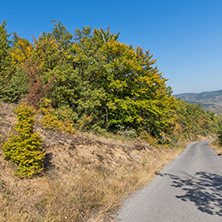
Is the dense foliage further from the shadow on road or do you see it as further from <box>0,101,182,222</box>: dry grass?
the shadow on road

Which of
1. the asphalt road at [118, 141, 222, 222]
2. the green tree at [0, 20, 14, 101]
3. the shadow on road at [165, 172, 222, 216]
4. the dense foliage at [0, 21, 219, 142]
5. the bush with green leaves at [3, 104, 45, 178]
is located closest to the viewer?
the asphalt road at [118, 141, 222, 222]

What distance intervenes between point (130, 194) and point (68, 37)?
16912 mm

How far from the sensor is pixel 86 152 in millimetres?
8617

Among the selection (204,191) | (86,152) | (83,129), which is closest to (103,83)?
(83,129)

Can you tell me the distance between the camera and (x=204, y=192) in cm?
654

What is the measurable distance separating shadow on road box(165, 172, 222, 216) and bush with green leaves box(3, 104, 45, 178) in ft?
17.0

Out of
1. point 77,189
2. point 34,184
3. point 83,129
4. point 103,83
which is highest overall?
point 103,83

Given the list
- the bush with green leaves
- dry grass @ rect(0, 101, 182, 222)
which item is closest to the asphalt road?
dry grass @ rect(0, 101, 182, 222)

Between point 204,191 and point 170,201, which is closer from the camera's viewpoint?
point 170,201

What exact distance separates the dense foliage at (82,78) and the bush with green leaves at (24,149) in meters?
5.44

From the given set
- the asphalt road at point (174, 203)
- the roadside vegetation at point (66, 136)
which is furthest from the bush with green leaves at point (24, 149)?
the asphalt road at point (174, 203)

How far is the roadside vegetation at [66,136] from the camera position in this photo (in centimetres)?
457

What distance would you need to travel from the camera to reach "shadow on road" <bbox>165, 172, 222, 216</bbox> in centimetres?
516

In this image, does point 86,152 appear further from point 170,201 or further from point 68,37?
point 68,37
